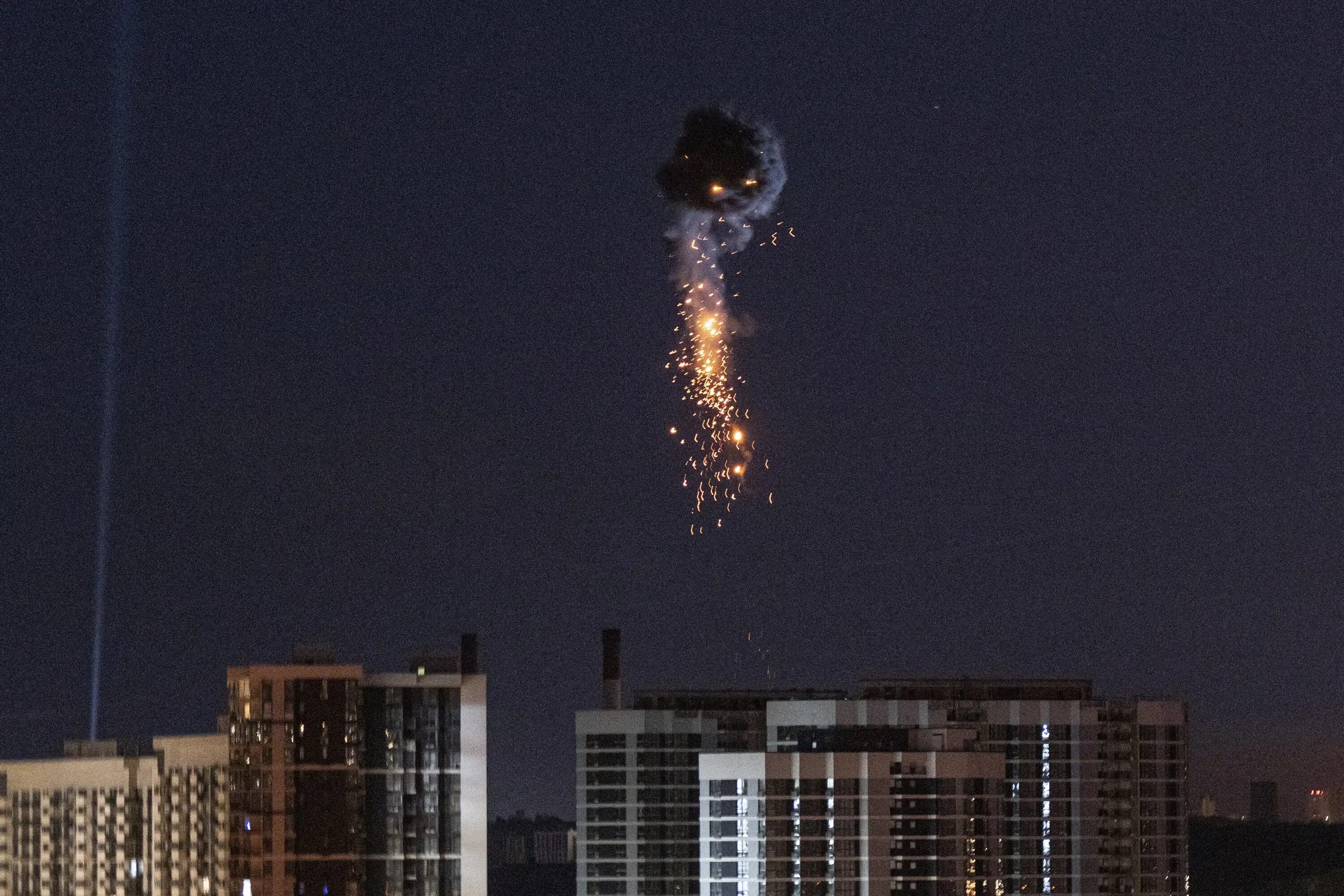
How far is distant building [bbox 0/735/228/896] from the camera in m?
62.0

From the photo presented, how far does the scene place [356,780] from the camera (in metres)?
48.6

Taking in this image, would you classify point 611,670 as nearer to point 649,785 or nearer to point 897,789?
point 649,785

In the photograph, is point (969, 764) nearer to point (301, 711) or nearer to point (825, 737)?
point (825, 737)

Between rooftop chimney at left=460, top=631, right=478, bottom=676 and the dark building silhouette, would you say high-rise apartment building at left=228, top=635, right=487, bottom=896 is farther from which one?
the dark building silhouette

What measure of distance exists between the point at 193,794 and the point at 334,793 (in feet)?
35.9

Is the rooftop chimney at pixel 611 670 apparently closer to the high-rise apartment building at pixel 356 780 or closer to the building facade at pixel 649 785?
the building facade at pixel 649 785

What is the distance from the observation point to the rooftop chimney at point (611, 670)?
288ft

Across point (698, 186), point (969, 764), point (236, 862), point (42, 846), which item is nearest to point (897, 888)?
point (969, 764)

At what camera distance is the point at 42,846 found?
69.4 metres

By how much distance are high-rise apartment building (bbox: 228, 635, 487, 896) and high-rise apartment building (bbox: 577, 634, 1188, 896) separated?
13954 millimetres

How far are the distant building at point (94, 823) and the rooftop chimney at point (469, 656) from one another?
6.98 metres

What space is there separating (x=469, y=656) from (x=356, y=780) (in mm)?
10494

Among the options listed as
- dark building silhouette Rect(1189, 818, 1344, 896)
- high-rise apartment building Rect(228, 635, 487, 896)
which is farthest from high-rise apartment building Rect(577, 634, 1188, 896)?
dark building silhouette Rect(1189, 818, 1344, 896)

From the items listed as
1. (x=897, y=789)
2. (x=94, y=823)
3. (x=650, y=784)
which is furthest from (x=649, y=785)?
(x=897, y=789)
